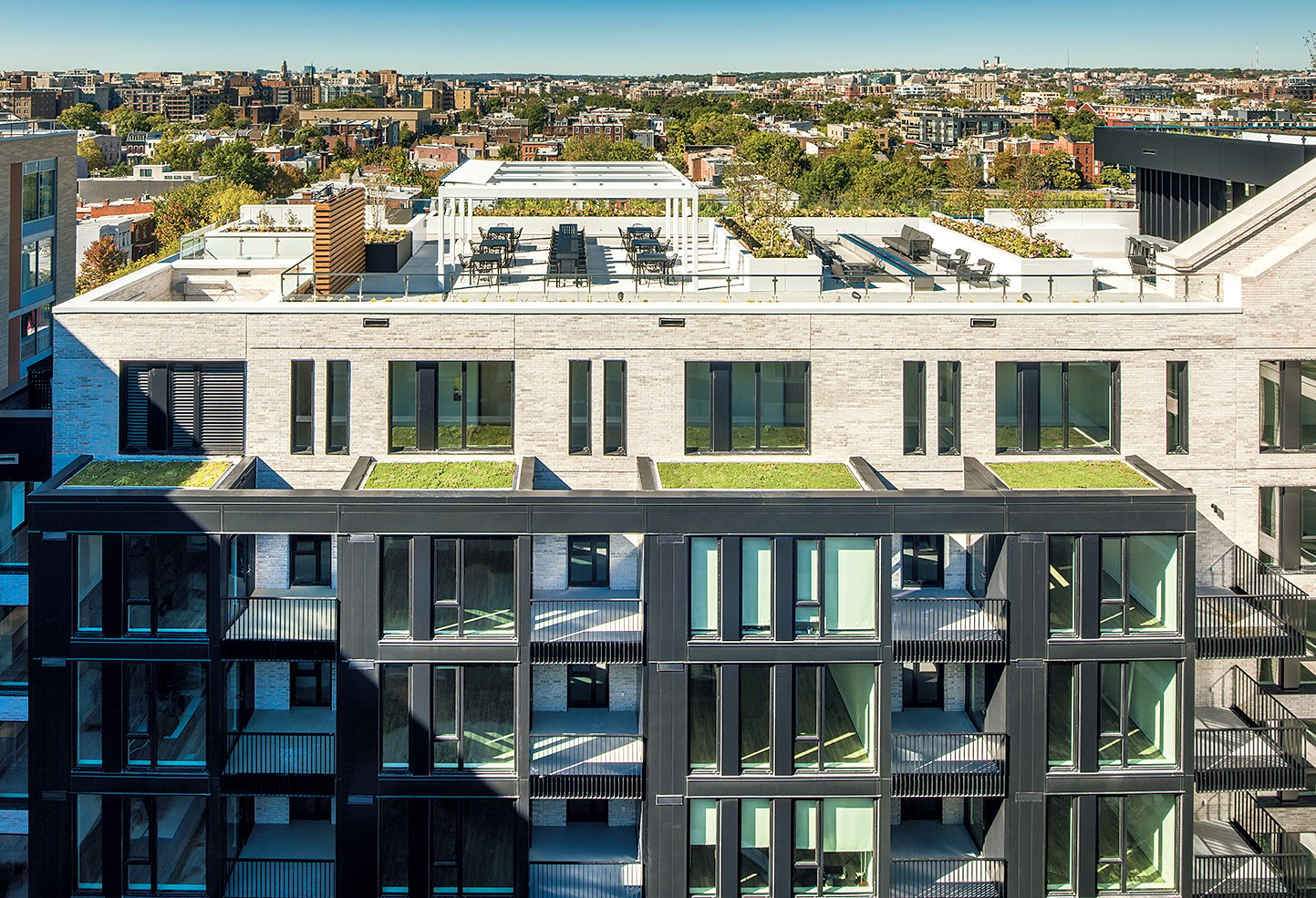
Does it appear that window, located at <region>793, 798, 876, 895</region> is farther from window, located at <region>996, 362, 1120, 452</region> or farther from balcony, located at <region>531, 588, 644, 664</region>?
window, located at <region>996, 362, 1120, 452</region>

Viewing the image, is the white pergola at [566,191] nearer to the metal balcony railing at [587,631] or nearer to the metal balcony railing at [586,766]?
the metal balcony railing at [587,631]

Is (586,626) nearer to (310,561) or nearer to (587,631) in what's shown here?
(587,631)

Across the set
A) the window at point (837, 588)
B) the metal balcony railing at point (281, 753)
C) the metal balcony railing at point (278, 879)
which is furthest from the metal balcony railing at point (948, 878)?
the metal balcony railing at point (281, 753)

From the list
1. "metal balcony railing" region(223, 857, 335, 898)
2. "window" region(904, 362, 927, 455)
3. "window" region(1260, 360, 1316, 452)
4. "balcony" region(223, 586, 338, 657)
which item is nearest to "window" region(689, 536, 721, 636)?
"window" region(904, 362, 927, 455)

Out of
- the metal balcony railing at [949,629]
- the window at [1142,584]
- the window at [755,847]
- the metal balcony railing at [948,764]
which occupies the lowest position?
the window at [755,847]

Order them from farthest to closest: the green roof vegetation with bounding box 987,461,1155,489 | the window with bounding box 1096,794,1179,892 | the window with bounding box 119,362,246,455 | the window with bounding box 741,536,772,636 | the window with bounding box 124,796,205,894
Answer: the window with bounding box 119,362,246,455 → the green roof vegetation with bounding box 987,461,1155,489 → the window with bounding box 1096,794,1179,892 → the window with bounding box 124,796,205,894 → the window with bounding box 741,536,772,636

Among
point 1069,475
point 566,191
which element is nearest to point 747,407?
point 1069,475

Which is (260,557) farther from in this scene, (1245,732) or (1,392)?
(1245,732)
